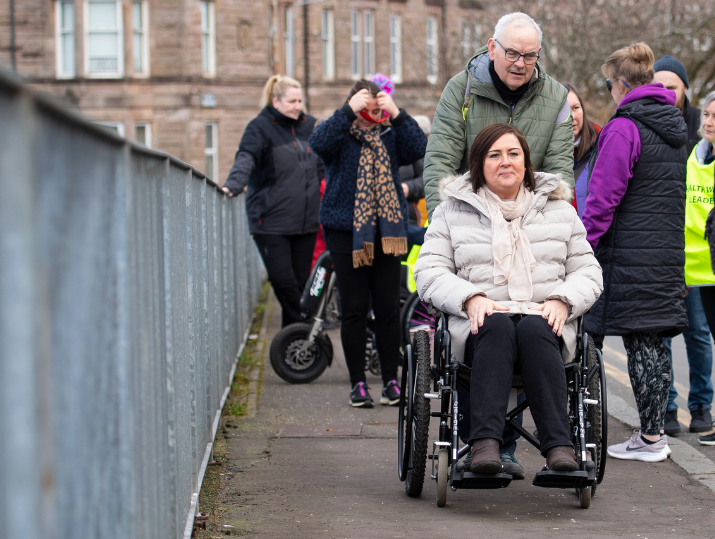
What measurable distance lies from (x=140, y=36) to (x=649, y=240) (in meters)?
32.2

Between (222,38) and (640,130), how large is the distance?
104 feet

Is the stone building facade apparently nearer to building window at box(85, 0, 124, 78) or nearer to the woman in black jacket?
building window at box(85, 0, 124, 78)

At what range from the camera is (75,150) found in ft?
6.03

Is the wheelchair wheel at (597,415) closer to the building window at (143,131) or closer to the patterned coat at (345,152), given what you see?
the patterned coat at (345,152)

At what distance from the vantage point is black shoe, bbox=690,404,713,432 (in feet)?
19.8

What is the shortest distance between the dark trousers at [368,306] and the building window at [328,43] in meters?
33.9

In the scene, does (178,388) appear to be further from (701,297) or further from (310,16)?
(310,16)

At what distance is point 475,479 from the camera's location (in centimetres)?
409

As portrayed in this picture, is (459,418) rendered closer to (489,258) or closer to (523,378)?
(523,378)

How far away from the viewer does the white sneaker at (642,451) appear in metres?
5.35

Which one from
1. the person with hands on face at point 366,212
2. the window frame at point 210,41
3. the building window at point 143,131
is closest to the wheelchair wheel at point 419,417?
the person with hands on face at point 366,212

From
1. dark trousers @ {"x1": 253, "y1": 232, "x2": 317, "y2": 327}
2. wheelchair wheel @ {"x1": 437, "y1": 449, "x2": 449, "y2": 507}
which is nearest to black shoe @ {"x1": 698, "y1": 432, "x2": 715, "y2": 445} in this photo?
wheelchair wheel @ {"x1": 437, "y1": 449, "x2": 449, "y2": 507}

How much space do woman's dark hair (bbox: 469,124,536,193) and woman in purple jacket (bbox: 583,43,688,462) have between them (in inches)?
31.4

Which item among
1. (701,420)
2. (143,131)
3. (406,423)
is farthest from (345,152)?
(143,131)
